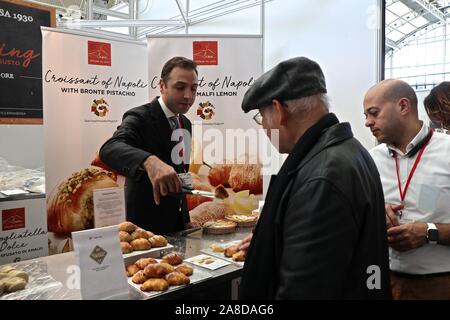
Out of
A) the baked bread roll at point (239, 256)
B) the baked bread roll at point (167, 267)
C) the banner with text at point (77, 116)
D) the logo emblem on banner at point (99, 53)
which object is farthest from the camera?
the logo emblem on banner at point (99, 53)

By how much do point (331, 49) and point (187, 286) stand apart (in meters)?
3.49

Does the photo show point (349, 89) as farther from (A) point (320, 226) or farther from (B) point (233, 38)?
(A) point (320, 226)

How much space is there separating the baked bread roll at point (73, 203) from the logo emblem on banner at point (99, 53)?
3.03 feet

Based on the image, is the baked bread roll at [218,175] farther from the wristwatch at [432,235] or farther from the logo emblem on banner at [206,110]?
the wristwatch at [432,235]

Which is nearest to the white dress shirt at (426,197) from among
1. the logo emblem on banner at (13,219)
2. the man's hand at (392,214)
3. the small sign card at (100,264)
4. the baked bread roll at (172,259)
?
the man's hand at (392,214)

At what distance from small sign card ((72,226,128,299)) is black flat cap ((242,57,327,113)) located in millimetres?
741

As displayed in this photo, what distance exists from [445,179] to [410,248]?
0.34m

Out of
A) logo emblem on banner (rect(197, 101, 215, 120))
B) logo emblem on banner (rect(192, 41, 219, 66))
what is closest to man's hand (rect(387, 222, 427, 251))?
logo emblem on banner (rect(197, 101, 215, 120))

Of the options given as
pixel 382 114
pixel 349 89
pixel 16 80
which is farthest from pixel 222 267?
pixel 349 89

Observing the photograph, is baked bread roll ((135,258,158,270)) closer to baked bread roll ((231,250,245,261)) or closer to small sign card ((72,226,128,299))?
small sign card ((72,226,128,299))

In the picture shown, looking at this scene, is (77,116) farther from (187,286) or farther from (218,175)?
(187,286)

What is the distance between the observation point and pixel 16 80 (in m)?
2.59

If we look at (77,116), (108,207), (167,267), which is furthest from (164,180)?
(77,116)

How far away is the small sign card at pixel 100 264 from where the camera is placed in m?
1.24
